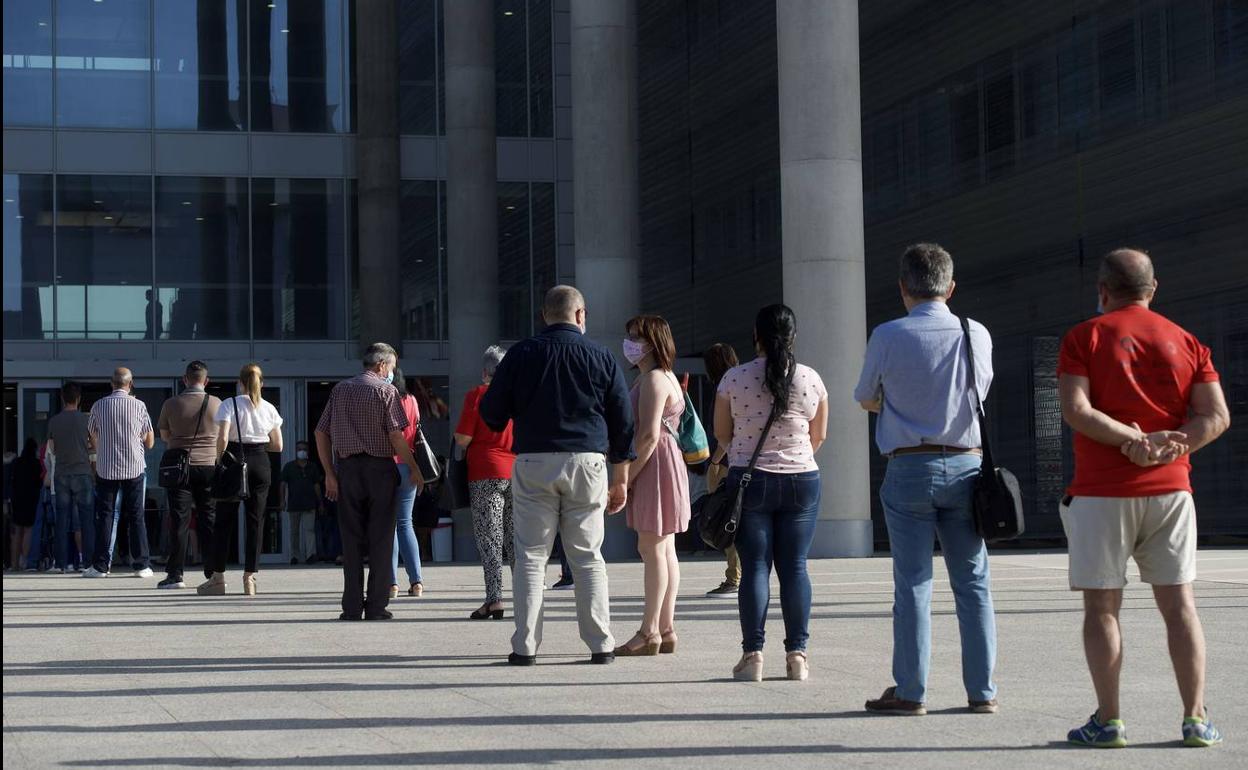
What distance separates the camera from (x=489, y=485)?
1238cm

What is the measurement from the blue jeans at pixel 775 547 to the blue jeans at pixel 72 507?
13.3m

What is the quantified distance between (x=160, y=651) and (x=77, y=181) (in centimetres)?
2243

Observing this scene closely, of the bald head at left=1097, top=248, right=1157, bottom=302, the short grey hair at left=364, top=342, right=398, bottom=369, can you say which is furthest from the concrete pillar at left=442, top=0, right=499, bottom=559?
the bald head at left=1097, top=248, right=1157, bottom=302

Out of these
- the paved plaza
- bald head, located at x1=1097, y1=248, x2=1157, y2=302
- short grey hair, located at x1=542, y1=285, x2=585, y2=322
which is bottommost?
the paved plaza

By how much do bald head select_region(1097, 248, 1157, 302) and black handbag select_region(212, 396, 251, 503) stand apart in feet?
32.2

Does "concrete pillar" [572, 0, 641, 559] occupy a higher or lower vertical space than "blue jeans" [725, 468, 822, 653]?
higher

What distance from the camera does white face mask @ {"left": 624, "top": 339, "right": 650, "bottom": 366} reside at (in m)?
9.90

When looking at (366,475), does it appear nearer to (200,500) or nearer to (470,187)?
(200,500)

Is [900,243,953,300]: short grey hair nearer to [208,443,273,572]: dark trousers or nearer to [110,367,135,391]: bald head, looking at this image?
[208,443,273,572]: dark trousers

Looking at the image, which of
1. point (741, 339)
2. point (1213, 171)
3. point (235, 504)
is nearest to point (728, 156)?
point (741, 339)

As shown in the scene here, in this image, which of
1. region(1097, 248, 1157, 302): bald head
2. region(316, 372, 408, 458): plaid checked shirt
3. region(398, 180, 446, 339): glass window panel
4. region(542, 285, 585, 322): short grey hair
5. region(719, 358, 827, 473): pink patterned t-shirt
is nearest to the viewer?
region(1097, 248, 1157, 302): bald head

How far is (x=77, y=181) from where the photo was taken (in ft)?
103

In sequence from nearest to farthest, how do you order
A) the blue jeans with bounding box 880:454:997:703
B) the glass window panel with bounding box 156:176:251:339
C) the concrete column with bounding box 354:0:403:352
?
the blue jeans with bounding box 880:454:997:703, the glass window panel with bounding box 156:176:251:339, the concrete column with bounding box 354:0:403:352

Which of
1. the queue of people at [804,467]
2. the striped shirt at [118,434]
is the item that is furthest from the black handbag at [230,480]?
the striped shirt at [118,434]
